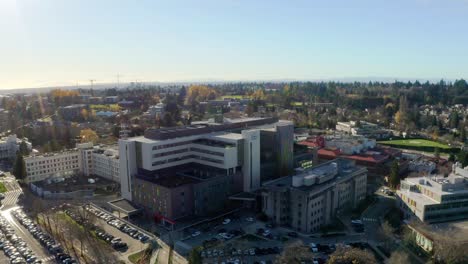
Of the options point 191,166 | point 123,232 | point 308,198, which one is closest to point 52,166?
point 191,166

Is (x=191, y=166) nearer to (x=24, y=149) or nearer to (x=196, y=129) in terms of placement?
→ (x=196, y=129)

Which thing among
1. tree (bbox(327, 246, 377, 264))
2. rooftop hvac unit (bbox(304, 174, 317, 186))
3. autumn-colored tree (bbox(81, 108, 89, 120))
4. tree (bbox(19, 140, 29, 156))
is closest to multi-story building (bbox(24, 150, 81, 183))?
tree (bbox(19, 140, 29, 156))

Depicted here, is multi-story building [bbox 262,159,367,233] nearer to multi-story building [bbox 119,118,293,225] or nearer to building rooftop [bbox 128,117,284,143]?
multi-story building [bbox 119,118,293,225]

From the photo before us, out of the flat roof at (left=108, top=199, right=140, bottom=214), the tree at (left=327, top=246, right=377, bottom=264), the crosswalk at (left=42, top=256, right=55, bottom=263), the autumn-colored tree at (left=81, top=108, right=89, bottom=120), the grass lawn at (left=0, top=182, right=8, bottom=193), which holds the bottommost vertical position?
the crosswalk at (left=42, top=256, right=55, bottom=263)

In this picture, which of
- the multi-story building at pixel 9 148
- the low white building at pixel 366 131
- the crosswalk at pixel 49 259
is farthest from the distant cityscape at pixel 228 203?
the low white building at pixel 366 131

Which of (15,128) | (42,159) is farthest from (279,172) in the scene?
(15,128)

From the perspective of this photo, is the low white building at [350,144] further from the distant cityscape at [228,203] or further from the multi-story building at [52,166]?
the multi-story building at [52,166]
